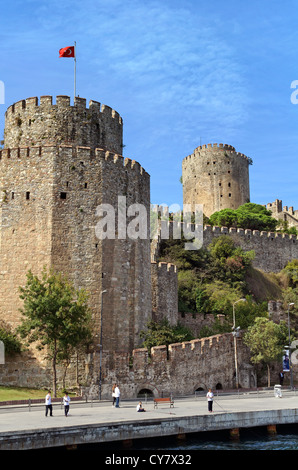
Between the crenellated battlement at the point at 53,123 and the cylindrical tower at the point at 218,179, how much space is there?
40094 mm

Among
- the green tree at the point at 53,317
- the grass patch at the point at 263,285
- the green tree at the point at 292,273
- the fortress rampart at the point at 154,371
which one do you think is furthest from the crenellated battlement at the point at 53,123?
the green tree at the point at 292,273

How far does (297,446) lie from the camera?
66.6 ft

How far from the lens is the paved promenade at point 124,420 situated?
1666 centimetres

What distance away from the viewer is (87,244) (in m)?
29.7

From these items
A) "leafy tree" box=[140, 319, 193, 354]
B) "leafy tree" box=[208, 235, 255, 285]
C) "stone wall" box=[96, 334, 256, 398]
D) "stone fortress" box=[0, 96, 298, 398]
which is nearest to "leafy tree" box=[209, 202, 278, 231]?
"leafy tree" box=[208, 235, 255, 285]

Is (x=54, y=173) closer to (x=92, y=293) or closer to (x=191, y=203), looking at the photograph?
(x=92, y=293)

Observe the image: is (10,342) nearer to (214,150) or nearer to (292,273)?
(292,273)

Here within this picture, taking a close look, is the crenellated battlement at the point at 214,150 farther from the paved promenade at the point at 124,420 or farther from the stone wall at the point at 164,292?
the paved promenade at the point at 124,420

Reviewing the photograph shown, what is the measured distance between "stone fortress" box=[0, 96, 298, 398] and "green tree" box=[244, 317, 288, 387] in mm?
1727

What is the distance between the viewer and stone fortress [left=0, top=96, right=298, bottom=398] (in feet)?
90.7

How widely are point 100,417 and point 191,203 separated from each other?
5585 centimetres

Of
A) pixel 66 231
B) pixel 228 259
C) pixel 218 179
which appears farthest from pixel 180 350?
pixel 218 179

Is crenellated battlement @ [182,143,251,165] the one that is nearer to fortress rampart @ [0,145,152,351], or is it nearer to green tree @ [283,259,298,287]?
green tree @ [283,259,298,287]

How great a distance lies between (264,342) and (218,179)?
1542 inches
